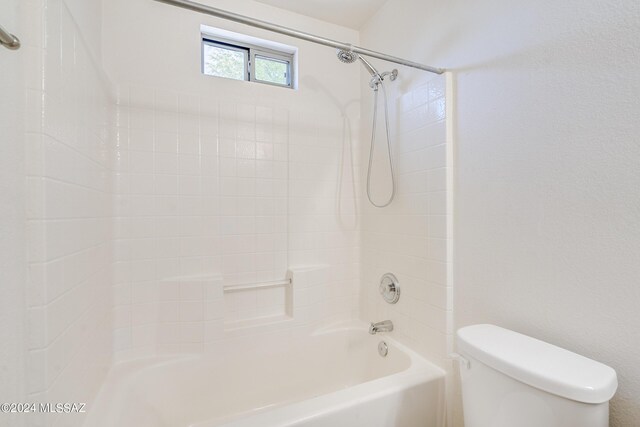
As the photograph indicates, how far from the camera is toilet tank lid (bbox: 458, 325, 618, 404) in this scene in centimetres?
67

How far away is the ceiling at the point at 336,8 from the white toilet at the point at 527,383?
77.2 inches

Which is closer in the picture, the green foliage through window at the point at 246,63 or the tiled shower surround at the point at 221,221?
the tiled shower surround at the point at 221,221

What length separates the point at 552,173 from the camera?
91cm

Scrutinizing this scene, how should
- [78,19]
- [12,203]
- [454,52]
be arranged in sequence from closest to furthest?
[12,203]
[78,19]
[454,52]

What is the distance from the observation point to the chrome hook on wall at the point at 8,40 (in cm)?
65

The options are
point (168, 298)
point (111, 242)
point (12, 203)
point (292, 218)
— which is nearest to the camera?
point (12, 203)

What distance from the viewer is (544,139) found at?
3.05 feet

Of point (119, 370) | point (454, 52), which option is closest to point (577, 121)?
point (454, 52)

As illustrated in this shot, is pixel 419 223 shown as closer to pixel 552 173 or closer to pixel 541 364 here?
pixel 552 173

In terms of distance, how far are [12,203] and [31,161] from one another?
0.12 m

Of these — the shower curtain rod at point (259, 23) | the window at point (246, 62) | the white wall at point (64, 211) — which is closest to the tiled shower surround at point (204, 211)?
the white wall at point (64, 211)

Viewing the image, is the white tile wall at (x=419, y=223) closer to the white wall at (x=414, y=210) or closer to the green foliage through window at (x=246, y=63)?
the white wall at (x=414, y=210)

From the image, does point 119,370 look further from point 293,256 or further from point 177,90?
point 177,90

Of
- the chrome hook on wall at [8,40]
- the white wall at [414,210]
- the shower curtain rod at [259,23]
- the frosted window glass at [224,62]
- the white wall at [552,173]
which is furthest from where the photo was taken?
the frosted window glass at [224,62]
